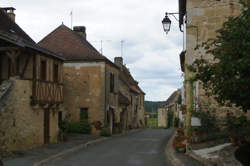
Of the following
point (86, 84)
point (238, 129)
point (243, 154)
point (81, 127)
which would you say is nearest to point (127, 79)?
point (86, 84)

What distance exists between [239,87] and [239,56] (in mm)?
603

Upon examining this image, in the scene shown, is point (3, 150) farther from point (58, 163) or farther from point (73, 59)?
point (73, 59)

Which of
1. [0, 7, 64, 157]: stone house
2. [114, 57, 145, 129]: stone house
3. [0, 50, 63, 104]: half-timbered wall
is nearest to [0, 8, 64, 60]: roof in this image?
[0, 7, 64, 157]: stone house

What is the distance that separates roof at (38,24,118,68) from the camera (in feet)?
80.8

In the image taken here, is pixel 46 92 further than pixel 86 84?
No

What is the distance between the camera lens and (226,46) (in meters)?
6.47

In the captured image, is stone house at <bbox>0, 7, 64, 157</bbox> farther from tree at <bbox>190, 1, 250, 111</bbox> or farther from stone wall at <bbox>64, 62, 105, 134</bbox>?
tree at <bbox>190, 1, 250, 111</bbox>

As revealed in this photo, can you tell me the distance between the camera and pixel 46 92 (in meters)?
16.5

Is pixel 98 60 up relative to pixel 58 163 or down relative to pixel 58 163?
up

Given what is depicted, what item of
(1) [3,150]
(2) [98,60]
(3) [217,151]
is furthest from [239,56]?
(2) [98,60]

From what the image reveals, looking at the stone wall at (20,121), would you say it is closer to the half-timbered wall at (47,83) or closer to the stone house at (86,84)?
the half-timbered wall at (47,83)

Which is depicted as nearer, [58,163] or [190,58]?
[58,163]

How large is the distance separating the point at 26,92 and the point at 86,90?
1014cm

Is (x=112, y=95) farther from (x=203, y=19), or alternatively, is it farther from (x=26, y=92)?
(x=203, y=19)
